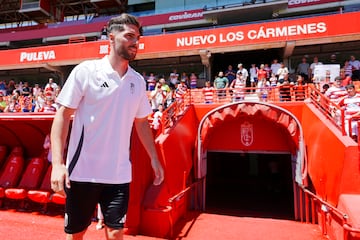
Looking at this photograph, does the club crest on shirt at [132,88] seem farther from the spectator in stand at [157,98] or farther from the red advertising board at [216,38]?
the red advertising board at [216,38]

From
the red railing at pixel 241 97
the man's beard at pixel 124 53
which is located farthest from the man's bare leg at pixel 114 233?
the red railing at pixel 241 97

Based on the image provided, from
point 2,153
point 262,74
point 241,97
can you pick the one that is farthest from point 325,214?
point 2,153

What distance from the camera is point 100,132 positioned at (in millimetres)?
1847

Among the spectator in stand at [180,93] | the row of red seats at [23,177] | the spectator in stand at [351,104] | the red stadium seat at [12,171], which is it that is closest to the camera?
the spectator in stand at [351,104]

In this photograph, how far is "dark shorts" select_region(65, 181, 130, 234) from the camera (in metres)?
1.86

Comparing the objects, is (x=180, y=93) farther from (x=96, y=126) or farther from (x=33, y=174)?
(x=96, y=126)

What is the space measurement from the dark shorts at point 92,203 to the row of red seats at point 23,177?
520cm

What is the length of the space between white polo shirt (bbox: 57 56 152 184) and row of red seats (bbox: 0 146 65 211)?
5.38m

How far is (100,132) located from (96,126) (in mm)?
48

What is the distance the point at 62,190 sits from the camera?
5.50 ft

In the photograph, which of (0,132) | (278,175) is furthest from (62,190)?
(278,175)

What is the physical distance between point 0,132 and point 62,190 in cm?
734

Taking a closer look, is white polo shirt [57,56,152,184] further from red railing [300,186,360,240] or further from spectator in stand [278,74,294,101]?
spectator in stand [278,74,294,101]

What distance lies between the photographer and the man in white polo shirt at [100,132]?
1840mm
